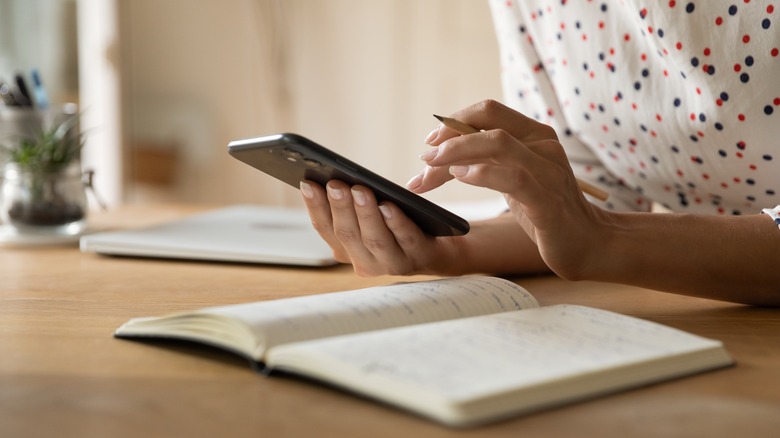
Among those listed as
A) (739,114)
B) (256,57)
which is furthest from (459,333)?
(256,57)

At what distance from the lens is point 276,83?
326cm

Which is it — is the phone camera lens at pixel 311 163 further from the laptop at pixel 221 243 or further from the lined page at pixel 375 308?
the laptop at pixel 221 243

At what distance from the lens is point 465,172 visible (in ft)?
2.45

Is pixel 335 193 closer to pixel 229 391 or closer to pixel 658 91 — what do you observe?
pixel 229 391

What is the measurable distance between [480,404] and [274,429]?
0.11m

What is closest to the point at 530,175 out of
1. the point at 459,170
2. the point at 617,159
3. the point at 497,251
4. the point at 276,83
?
the point at 459,170

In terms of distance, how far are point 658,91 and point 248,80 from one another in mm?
2362

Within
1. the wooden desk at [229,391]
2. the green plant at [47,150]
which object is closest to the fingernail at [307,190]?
the wooden desk at [229,391]

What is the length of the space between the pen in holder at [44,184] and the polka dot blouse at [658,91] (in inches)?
24.9

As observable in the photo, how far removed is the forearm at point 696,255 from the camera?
830 millimetres

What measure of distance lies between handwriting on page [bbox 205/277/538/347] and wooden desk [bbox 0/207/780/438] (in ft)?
0.11

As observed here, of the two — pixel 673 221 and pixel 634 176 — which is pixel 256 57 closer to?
pixel 634 176

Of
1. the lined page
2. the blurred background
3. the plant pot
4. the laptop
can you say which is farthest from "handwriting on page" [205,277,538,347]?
the blurred background

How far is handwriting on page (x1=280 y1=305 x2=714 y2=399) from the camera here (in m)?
0.52
